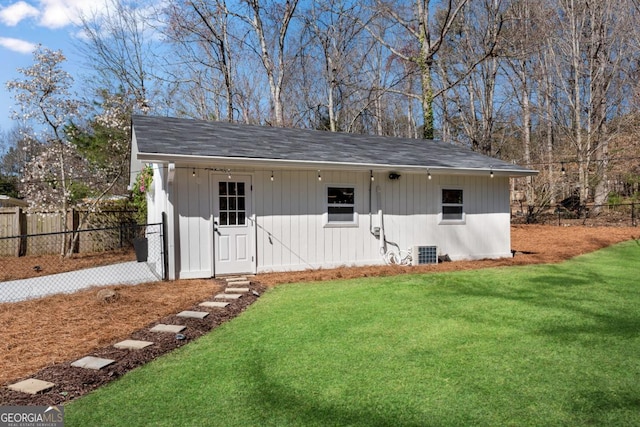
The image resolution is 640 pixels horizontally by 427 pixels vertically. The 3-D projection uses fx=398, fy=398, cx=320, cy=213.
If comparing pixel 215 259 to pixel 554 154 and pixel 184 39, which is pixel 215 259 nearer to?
pixel 184 39

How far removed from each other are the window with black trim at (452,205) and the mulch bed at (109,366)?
21.0 feet

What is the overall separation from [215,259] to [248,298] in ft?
6.28

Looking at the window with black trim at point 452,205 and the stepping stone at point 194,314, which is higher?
the window with black trim at point 452,205

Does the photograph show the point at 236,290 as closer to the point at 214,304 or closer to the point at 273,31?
the point at 214,304

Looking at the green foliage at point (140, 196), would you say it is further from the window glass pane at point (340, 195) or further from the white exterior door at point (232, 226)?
the window glass pane at point (340, 195)

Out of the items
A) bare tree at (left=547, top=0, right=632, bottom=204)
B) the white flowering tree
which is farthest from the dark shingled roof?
bare tree at (left=547, top=0, right=632, bottom=204)

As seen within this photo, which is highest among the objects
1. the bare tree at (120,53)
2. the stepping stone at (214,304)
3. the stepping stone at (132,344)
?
the bare tree at (120,53)

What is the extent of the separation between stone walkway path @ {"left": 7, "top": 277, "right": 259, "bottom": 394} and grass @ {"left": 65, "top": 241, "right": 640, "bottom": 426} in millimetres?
398

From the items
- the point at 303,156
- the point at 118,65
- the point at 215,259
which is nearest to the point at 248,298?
the point at 215,259

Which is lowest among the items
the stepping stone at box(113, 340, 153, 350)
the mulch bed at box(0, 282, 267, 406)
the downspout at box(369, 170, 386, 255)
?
the mulch bed at box(0, 282, 267, 406)

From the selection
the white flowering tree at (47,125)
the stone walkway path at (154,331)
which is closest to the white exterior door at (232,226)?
the stone walkway path at (154,331)

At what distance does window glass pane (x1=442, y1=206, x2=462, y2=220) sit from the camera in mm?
9789

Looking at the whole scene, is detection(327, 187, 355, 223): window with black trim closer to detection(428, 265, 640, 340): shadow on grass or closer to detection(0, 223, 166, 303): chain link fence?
detection(428, 265, 640, 340): shadow on grass

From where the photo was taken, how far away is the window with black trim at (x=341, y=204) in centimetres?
862
